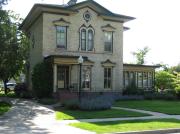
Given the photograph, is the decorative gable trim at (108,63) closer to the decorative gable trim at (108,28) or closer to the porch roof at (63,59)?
the decorative gable trim at (108,28)

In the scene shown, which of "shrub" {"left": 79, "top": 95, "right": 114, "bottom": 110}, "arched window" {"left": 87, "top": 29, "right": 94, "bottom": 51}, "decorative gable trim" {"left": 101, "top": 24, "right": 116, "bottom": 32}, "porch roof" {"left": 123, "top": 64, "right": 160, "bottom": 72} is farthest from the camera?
"porch roof" {"left": 123, "top": 64, "right": 160, "bottom": 72}

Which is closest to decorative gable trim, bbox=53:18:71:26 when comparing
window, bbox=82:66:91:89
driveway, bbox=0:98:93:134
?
window, bbox=82:66:91:89

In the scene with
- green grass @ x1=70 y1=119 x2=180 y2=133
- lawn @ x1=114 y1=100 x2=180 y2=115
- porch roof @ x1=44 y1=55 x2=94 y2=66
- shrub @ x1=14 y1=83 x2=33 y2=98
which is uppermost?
porch roof @ x1=44 y1=55 x2=94 y2=66

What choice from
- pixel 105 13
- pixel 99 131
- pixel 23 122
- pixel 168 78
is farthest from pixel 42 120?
pixel 168 78

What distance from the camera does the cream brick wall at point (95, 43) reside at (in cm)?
3272

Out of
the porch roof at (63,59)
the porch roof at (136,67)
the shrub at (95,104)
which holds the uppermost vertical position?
the porch roof at (63,59)

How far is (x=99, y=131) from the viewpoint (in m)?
14.7

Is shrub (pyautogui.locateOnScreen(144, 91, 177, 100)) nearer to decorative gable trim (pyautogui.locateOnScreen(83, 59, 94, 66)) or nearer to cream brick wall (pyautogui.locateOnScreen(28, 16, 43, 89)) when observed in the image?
decorative gable trim (pyautogui.locateOnScreen(83, 59, 94, 66))

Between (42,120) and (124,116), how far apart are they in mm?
4786

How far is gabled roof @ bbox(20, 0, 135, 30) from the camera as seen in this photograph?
32406 mm

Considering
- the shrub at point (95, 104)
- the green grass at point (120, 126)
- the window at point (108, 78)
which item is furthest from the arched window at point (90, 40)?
the green grass at point (120, 126)

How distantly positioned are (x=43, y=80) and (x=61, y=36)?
4465 millimetres

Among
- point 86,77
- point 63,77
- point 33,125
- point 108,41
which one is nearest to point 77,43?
point 86,77

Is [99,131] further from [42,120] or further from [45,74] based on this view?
[45,74]
